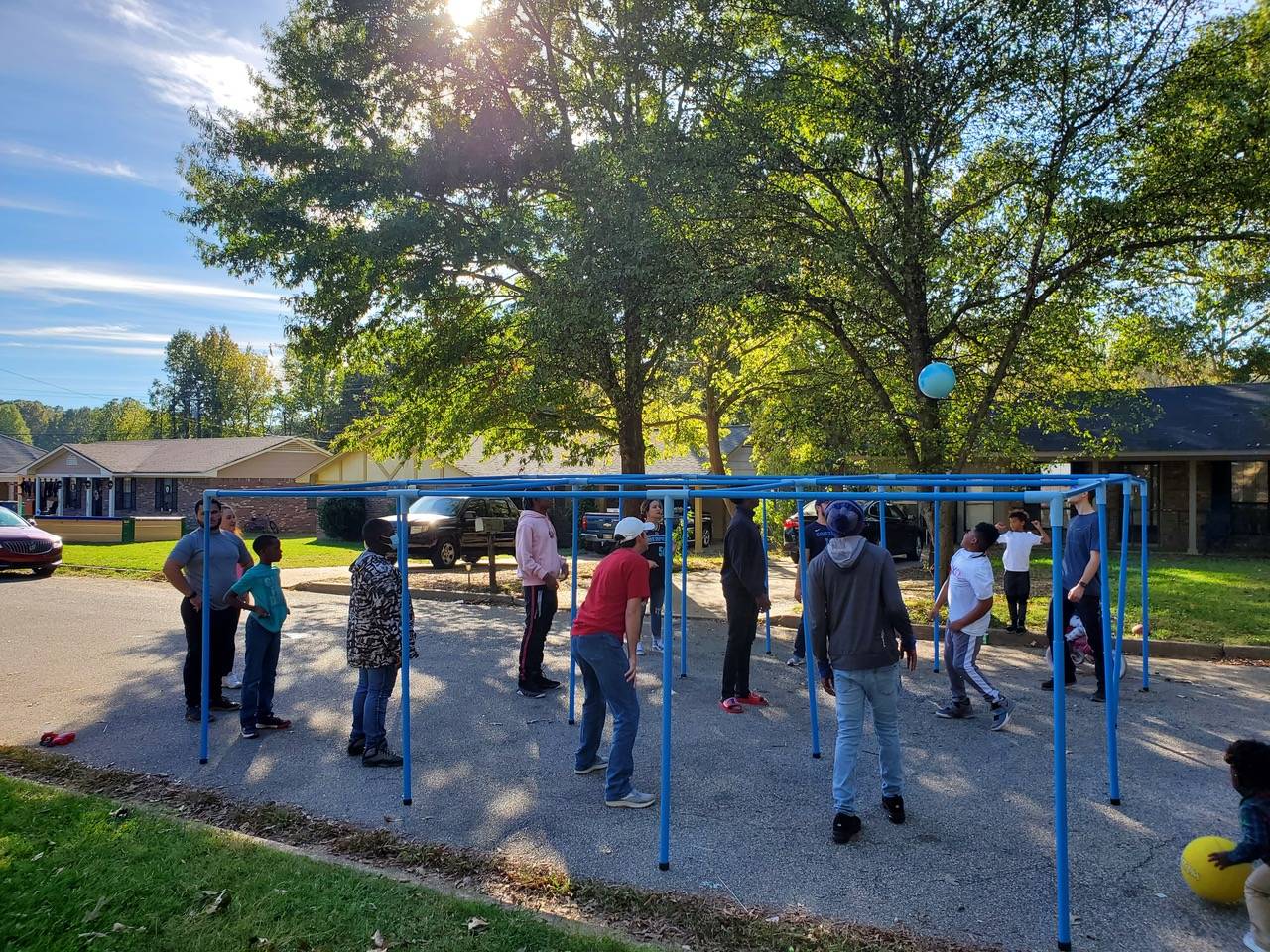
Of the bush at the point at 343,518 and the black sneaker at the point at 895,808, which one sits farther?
the bush at the point at 343,518

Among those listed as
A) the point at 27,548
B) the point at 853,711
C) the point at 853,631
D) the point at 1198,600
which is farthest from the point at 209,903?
the point at 27,548

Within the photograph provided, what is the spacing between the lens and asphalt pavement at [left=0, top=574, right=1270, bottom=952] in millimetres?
4418

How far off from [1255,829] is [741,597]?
4.41 m

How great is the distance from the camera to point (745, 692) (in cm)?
825

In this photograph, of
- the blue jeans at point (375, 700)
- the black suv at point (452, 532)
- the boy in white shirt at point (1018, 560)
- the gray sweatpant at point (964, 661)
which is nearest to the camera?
the blue jeans at point (375, 700)

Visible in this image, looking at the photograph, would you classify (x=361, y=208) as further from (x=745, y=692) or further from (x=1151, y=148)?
(x=1151, y=148)

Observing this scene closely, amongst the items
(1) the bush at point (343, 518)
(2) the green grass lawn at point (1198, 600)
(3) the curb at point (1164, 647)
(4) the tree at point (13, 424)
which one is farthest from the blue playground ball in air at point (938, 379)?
(4) the tree at point (13, 424)

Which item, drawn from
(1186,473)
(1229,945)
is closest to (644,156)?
(1229,945)

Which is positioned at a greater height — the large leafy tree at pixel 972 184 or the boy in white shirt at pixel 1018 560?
the large leafy tree at pixel 972 184

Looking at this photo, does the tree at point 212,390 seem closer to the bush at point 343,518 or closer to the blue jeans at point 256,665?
the bush at point 343,518

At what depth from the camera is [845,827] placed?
198 inches

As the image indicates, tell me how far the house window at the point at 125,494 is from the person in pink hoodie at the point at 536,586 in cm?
4062

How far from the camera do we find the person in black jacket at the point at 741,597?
7746mm

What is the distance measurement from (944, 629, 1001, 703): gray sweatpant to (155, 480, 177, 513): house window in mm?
41476
